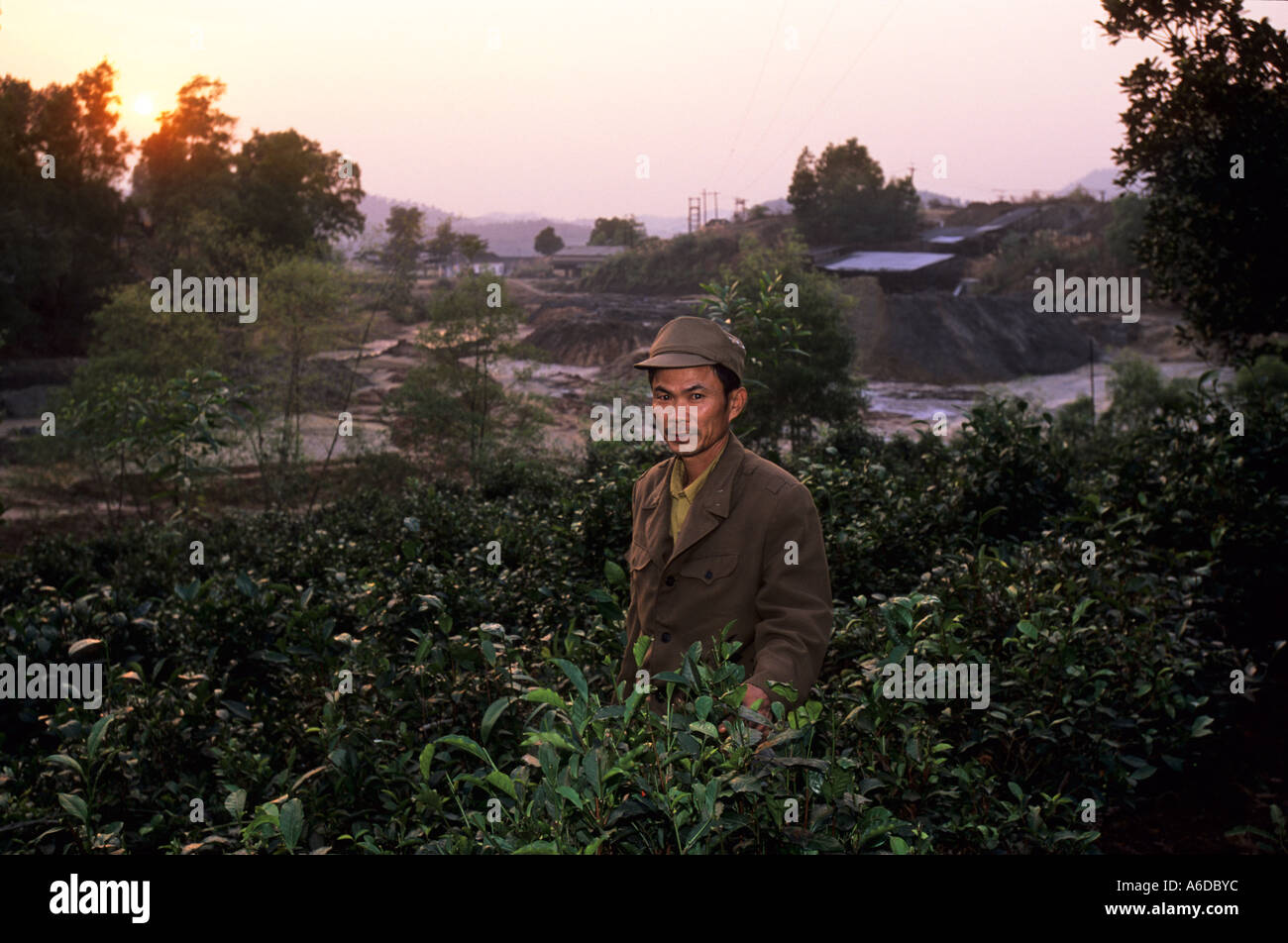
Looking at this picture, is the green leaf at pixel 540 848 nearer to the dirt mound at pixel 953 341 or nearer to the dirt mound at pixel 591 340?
the dirt mound at pixel 953 341

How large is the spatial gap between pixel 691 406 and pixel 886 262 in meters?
59.9

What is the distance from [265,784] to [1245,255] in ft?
32.0

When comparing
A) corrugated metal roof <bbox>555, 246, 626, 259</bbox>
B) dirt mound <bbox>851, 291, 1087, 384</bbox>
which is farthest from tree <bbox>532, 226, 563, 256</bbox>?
dirt mound <bbox>851, 291, 1087, 384</bbox>

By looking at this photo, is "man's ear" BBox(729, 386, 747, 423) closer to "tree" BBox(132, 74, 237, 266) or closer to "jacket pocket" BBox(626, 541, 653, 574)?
"jacket pocket" BBox(626, 541, 653, 574)

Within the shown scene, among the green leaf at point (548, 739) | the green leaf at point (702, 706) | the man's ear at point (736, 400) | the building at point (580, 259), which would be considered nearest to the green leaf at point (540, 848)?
the green leaf at point (548, 739)

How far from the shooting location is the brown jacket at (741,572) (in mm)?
2898

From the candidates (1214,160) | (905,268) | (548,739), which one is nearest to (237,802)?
(548,739)

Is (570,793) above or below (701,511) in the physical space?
below

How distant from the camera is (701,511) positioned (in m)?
3.04

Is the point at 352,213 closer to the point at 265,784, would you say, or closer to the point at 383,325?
the point at 383,325

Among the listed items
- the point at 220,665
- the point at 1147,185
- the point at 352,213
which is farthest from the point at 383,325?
the point at 220,665

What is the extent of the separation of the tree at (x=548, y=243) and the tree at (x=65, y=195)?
1959 inches

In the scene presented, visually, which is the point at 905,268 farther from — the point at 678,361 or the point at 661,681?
the point at 661,681

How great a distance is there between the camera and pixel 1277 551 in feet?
18.9
